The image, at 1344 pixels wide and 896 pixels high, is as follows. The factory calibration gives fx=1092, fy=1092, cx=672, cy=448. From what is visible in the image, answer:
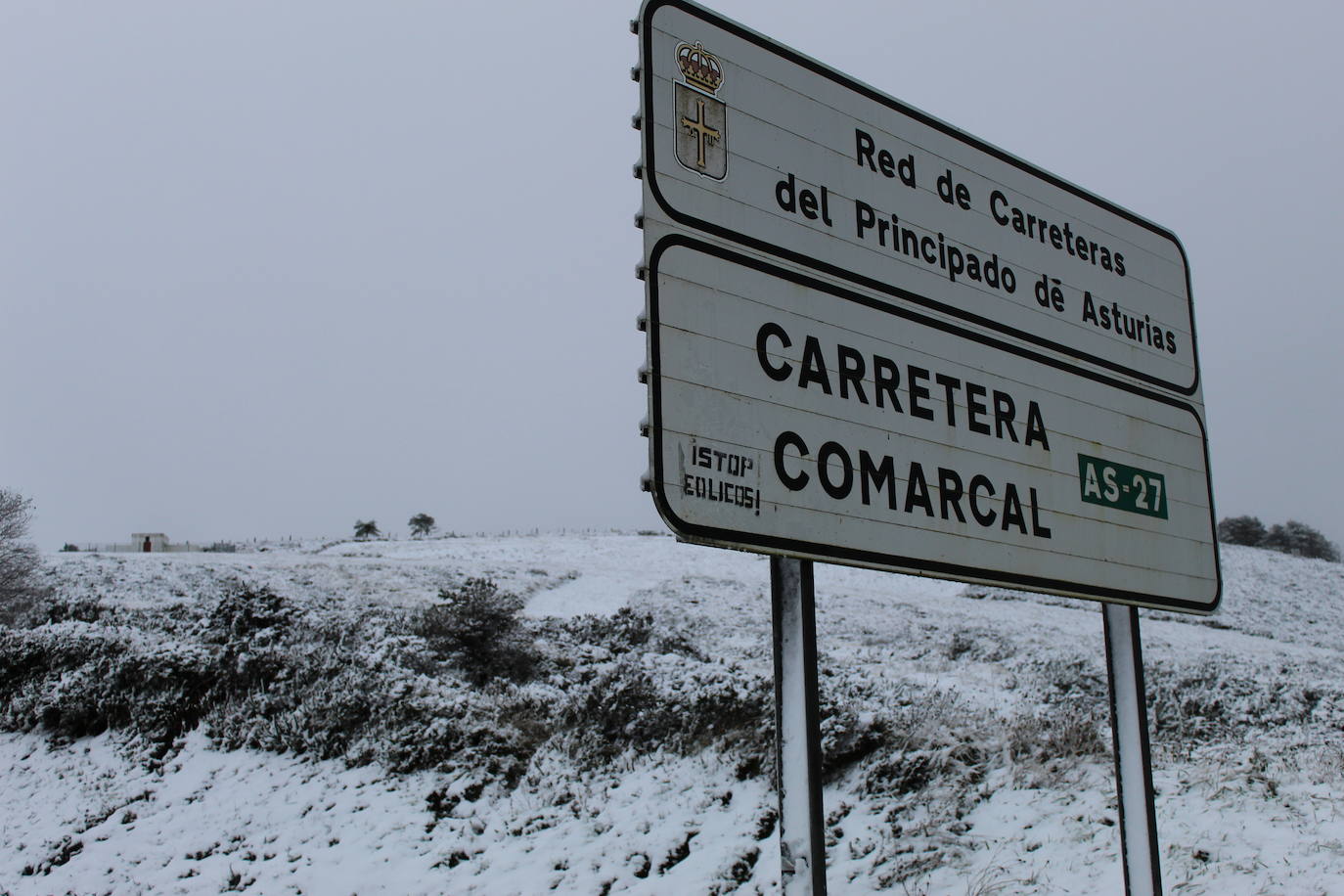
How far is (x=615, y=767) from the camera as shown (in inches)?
435

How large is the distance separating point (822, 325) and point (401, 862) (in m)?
7.99

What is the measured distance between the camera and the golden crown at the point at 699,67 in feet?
10.7

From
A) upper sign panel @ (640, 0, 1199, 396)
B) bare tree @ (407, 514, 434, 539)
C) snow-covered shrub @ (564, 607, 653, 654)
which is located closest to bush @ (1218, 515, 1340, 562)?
bare tree @ (407, 514, 434, 539)

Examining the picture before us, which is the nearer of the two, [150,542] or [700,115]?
[700,115]

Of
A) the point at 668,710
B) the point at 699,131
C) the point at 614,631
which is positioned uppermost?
the point at 699,131

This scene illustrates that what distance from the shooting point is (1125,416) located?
477cm

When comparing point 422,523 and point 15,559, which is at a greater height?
point 422,523

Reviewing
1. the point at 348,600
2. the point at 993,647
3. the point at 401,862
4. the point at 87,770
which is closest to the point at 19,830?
the point at 87,770

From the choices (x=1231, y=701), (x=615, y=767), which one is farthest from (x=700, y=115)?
(x=1231, y=701)

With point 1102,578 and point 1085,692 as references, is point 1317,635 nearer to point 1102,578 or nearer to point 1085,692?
point 1085,692

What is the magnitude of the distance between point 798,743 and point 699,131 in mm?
1794

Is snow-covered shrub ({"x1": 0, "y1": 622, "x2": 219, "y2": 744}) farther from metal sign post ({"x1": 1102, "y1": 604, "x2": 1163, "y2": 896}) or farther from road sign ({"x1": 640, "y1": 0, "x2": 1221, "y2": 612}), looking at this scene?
road sign ({"x1": 640, "y1": 0, "x2": 1221, "y2": 612})

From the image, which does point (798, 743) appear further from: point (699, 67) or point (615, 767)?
point (615, 767)

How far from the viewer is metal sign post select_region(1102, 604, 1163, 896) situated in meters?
4.39
